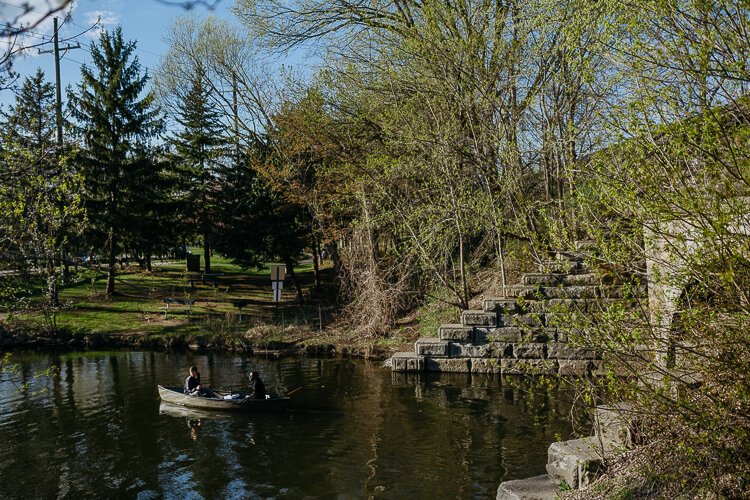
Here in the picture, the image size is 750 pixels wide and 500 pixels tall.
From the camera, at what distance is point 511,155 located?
51.0 feet

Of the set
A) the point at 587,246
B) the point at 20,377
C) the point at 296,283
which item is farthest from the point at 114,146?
the point at 587,246

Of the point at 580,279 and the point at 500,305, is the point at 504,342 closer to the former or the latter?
the point at 500,305

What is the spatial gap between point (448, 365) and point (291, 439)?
20.8 feet

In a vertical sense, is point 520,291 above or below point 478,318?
above

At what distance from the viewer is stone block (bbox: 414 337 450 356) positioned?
18.2m

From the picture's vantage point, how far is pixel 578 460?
739 cm

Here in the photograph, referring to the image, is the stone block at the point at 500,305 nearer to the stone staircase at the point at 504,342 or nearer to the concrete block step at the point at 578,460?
the stone staircase at the point at 504,342

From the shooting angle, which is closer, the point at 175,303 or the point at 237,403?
the point at 237,403

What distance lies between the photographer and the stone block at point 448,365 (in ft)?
59.2

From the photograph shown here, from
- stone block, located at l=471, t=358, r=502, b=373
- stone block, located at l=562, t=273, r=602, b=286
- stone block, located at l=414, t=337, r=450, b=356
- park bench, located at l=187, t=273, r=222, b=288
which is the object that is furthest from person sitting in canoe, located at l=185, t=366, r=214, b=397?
park bench, located at l=187, t=273, r=222, b=288

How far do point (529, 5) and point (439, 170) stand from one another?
4.85 m

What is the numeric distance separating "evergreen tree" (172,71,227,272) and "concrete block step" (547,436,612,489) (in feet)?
92.6

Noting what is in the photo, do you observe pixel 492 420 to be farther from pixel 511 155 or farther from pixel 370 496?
pixel 511 155

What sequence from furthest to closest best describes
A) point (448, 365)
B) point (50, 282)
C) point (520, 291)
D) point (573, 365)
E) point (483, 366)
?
point (448, 365), point (483, 366), point (520, 291), point (573, 365), point (50, 282)
